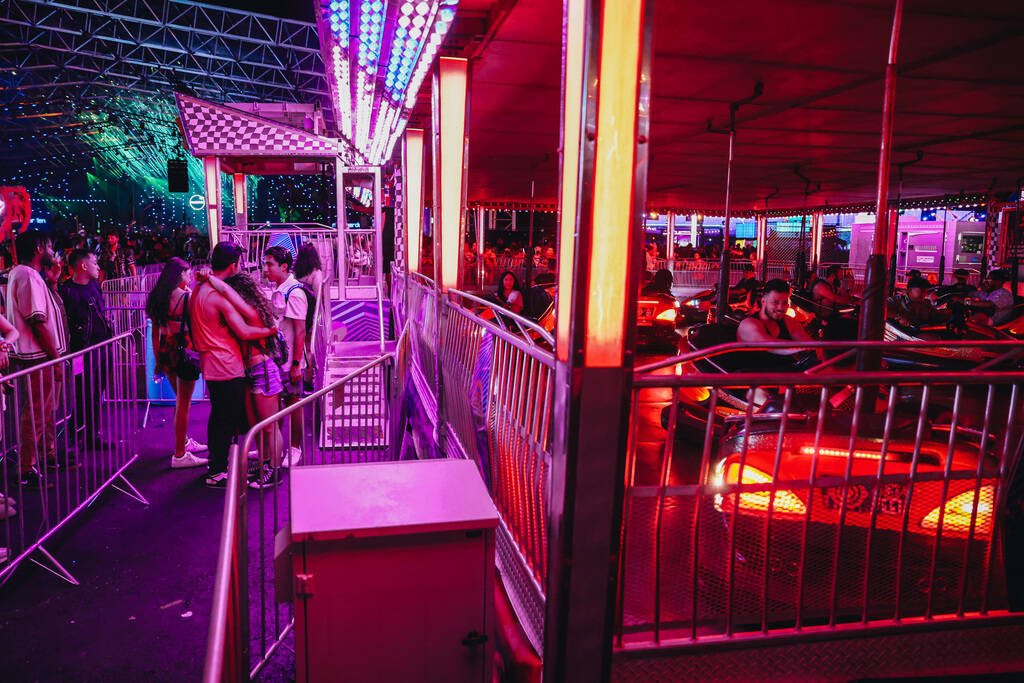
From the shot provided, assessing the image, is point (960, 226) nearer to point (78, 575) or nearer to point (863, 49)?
point (863, 49)

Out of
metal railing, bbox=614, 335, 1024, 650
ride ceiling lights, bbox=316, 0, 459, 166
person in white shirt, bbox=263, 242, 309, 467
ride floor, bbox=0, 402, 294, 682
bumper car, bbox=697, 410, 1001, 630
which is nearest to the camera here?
metal railing, bbox=614, 335, 1024, 650

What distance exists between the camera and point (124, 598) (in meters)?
3.88

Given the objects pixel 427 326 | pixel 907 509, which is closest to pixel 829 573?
pixel 907 509

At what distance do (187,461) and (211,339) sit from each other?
1498 mm

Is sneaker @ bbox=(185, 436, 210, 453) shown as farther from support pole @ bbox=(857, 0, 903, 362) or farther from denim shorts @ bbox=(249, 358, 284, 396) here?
support pole @ bbox=(857, 0, 903, 362)

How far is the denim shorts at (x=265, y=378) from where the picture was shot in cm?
559

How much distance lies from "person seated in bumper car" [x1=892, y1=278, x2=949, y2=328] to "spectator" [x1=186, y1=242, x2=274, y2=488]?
9070 millimetres

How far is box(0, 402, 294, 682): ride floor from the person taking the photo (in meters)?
3.26

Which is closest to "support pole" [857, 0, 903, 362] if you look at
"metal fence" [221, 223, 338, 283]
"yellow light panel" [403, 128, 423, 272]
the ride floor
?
the ride floor

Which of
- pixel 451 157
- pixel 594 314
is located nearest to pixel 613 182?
pixel 594 314

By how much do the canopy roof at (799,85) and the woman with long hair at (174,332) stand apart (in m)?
3.66

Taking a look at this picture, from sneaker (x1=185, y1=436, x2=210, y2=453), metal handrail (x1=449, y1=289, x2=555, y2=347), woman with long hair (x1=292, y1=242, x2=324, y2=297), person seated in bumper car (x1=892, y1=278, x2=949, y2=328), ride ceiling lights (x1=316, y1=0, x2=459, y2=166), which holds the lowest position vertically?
sneaker (x1=185, y1=436, x2=210, y2=453)

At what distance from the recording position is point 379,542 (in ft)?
7.30

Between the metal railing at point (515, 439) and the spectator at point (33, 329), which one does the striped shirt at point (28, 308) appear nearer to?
the spectator at point (33, 329)
